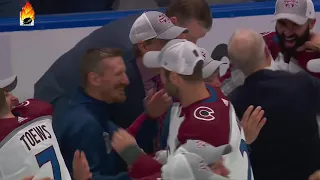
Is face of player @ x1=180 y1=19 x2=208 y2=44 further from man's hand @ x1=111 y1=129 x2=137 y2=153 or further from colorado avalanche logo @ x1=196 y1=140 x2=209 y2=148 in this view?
colorado avalanche logo @ x1=196 y1=140 x2=209 y2=148

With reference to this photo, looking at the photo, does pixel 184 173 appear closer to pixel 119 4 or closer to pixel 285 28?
pixel 285 28

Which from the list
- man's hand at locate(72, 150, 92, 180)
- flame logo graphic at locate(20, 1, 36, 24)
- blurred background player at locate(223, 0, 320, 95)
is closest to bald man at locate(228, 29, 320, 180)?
blurred background player at locate(223, 0, 320, 95)

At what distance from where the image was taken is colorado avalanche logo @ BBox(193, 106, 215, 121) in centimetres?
194

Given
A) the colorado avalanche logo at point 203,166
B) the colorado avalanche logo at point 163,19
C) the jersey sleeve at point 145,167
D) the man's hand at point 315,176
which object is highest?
the colorado avalanche logo at point 163,19

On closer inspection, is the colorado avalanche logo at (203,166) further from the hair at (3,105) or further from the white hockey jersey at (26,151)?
the hair at (3,105)

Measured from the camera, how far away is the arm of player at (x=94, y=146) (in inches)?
98.2

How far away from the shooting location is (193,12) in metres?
2.81

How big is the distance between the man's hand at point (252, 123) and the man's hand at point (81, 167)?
600mm

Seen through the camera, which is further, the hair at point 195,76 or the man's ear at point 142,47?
the man's ear at point 142,47

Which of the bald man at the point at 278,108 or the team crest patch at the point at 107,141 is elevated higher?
the bald man at the point at 278,108

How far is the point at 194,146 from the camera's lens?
1.90m

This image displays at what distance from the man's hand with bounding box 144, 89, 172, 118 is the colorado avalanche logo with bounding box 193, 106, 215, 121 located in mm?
543

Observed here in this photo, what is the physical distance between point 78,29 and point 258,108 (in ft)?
4.25

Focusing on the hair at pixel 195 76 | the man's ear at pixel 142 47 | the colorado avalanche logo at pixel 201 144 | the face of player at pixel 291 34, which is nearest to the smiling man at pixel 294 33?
the face of player at pixel 291 34
